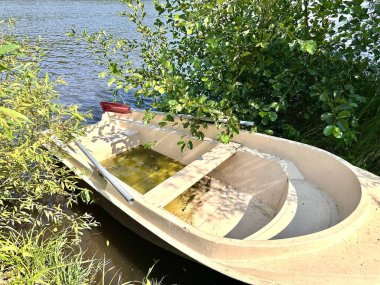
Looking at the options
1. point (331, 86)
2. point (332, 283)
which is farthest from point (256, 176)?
point (332, 283)

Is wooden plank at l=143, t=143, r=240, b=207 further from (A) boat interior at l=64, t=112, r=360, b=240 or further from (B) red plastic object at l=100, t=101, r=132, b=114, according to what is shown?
(B) red plastic object at l=100, t=101, r=132, b=114

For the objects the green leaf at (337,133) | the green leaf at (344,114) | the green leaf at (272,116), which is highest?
the green leaf at (344,114)

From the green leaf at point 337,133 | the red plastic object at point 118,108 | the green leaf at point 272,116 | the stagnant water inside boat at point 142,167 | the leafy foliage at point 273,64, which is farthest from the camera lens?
the red plastic object at point 118,108

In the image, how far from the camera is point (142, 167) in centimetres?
527

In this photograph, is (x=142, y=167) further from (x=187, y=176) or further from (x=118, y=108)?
(x=187, y=176)

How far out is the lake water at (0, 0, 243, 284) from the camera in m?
3.72

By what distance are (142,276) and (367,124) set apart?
4093mm

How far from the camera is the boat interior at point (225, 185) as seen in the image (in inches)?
135

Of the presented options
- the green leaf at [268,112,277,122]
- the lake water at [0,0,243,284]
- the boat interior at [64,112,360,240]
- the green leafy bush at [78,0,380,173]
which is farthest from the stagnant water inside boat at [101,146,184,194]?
the green leaf at [268,112,277,122]

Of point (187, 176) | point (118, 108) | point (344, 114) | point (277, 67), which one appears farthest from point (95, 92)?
point (344, 114)

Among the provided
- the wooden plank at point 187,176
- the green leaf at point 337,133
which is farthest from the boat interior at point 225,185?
the green leaf at point 337,133

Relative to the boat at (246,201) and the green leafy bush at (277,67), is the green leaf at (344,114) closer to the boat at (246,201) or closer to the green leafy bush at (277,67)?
the green leafy bush at (277,67)

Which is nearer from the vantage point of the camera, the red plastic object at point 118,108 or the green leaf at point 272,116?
the green leaf at point 272,116

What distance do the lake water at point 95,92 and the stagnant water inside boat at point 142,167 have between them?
72 cm
